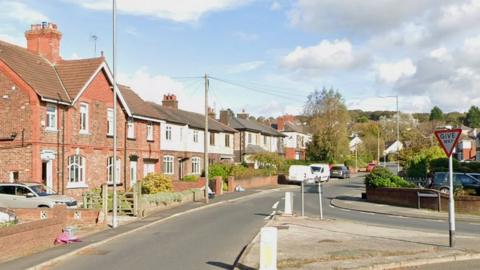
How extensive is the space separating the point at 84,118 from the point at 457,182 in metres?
21.8

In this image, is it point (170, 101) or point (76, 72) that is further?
point (170, 101)

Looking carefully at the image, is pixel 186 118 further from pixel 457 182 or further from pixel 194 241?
pixel 194 241

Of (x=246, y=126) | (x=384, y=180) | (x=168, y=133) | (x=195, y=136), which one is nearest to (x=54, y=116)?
(x=168, y=133)

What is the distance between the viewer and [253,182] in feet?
182

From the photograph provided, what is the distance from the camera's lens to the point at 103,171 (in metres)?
34.5

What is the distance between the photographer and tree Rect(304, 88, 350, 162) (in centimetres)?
7756

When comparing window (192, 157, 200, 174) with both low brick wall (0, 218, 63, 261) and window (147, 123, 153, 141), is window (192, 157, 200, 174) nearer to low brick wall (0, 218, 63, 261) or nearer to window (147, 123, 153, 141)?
window (147, 123, 153, 141)

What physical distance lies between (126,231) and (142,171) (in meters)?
20.0

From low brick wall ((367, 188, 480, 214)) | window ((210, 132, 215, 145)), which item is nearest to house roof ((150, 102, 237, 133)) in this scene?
window ((210, 132, 215, 145))

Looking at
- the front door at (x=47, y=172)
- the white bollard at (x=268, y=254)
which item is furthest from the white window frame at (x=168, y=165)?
the white bollard at (x=268, y=254)

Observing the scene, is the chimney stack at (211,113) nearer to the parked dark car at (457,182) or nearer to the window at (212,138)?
the window at (212,138)

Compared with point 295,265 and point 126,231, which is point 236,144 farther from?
point 295,265

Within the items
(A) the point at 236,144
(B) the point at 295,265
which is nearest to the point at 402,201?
(B) the point at 295,265

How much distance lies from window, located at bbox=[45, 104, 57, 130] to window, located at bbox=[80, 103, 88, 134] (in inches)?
94.6
